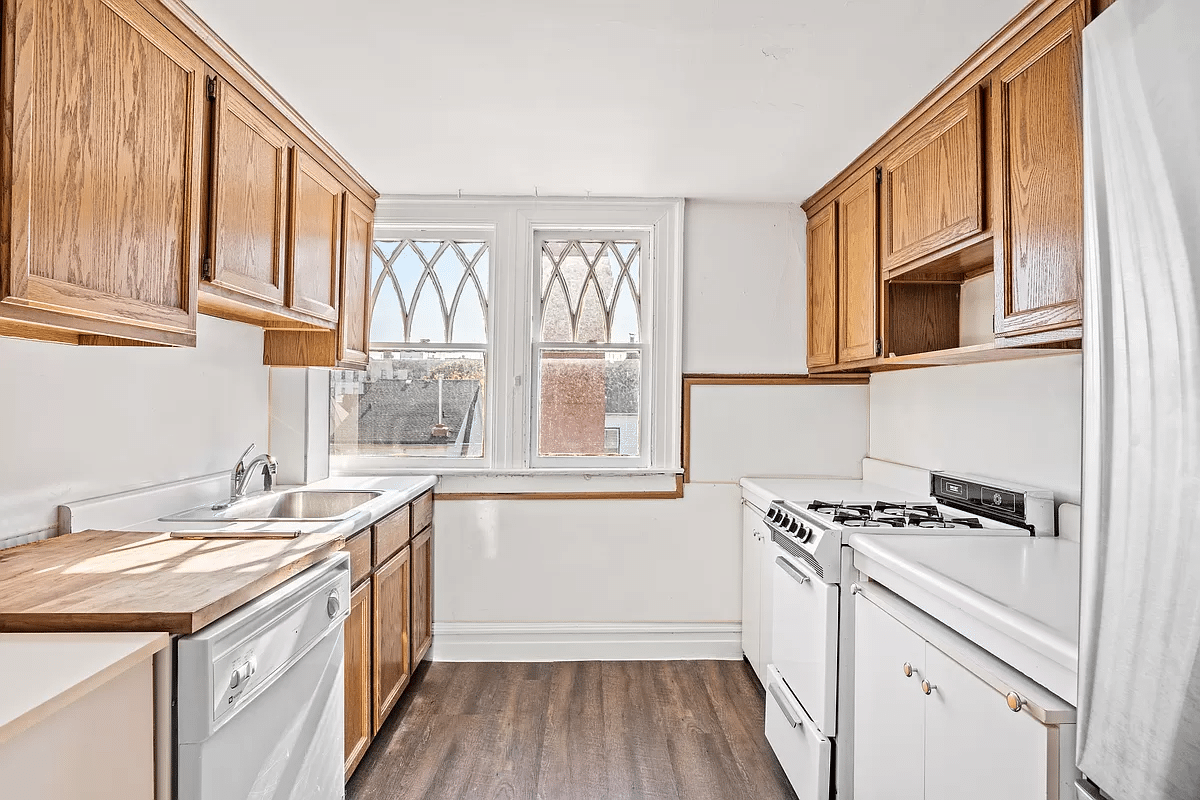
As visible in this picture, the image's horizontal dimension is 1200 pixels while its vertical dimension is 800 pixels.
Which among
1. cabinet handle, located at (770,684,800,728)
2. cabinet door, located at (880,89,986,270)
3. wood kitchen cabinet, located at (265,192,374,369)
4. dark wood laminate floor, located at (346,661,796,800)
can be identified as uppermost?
cabinet door, located at (880,89,986,270)

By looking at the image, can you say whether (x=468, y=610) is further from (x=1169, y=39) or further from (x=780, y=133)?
(x=1169, y=39)

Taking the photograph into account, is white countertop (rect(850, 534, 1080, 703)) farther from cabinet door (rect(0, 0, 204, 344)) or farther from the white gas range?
cabinet door (rect(0, 0, 204, 344))

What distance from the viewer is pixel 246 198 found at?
7.02 ft

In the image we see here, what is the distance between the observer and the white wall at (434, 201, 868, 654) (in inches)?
135

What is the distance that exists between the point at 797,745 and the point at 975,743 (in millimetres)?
991

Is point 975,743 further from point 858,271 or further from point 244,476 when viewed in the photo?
point 244,476

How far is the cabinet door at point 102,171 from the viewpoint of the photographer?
4.23ft

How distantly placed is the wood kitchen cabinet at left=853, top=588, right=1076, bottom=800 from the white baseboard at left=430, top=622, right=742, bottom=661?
150 centimetres

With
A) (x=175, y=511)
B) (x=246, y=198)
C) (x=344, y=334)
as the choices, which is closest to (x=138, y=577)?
(x=175, y=511)

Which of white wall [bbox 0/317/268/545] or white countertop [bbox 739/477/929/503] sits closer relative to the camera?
white wall [bbox 0/317/268/545]

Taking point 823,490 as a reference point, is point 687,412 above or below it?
above

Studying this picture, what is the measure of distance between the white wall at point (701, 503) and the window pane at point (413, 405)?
1.13 ft

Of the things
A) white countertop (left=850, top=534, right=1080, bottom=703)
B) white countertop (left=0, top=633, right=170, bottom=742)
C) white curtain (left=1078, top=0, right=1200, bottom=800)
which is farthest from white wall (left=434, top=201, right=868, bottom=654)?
white curtain (left=1078, top=0, right=1200, bottom=800)

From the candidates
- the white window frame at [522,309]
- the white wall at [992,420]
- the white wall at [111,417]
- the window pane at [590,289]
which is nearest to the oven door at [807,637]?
the white wall at [992,420]
